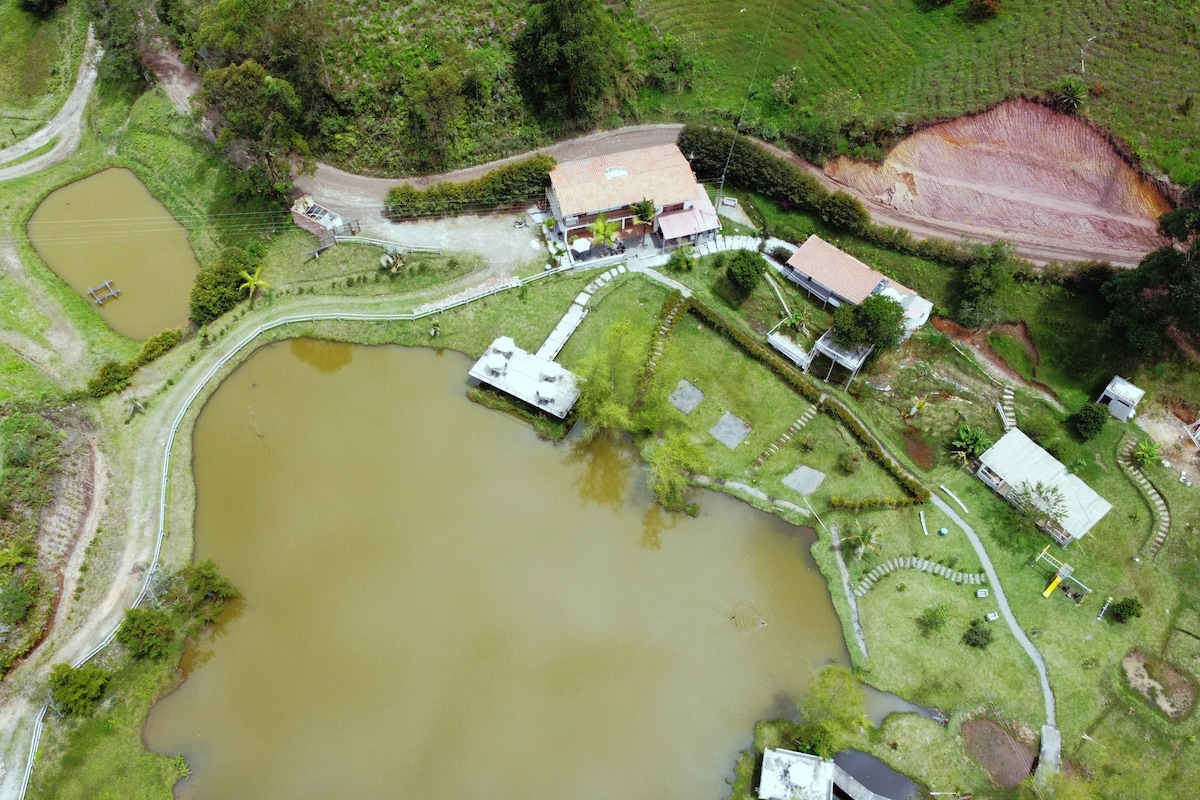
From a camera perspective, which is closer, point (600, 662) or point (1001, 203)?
point (600, 662)

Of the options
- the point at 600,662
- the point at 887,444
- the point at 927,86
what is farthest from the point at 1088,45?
the point at 600,662

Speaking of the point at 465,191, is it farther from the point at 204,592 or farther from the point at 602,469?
the point at 204,592

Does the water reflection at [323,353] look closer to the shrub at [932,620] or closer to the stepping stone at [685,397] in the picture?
the stepping stone at [685,397]

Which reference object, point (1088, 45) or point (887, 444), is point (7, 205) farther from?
point (1088, 45)

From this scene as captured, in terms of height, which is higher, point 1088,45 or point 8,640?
point 1088,45

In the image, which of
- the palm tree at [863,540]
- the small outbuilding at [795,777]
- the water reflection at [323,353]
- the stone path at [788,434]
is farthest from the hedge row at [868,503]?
the water reflection at [323,353]

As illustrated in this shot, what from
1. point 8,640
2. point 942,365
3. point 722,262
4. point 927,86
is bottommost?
point 8,640

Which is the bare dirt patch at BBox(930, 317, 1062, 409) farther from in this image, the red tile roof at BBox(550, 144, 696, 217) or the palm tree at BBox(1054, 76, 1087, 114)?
the red tile roof at BBox(550, 144, 696, 217)

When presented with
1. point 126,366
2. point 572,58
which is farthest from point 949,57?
point 126,366
